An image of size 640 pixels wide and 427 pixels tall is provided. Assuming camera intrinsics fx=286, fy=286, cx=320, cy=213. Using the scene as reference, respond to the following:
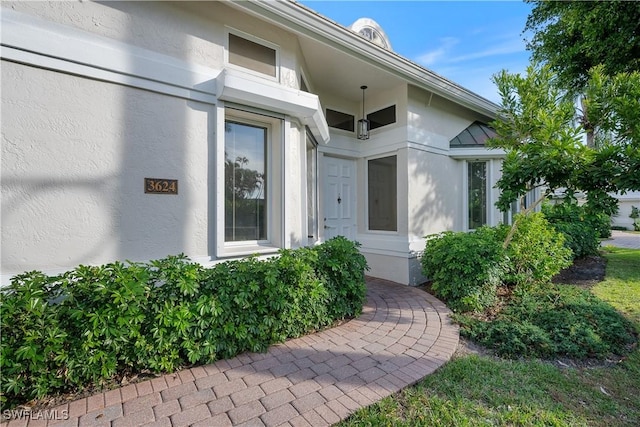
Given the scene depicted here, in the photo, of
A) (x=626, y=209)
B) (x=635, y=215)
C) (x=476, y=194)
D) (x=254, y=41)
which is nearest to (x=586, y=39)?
(x=476, y=194)

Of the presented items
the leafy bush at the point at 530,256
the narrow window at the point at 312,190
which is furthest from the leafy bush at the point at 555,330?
the narrow window at the point at 312,190

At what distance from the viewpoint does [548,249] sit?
574 cm

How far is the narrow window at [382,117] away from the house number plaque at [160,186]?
202 inches

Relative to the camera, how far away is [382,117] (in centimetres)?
710

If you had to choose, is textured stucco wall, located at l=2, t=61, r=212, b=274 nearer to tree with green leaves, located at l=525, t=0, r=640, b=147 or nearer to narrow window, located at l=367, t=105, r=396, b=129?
narrow window, located at l=367, t=105, r=396, b=129

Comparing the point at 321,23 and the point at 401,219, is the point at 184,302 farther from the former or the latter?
the point at 401,219

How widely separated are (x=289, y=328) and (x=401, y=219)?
157 inches

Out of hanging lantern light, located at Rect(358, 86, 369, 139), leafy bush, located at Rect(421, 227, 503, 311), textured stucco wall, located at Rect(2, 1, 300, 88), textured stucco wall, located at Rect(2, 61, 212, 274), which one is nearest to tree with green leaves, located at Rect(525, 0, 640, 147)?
leafy bush, located at Rect(421, 227, 503, 311)

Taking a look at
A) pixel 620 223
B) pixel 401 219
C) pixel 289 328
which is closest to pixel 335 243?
pixel 289 328

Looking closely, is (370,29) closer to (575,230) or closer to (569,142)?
(569,142)

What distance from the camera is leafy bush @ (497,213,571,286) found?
18.0 ft

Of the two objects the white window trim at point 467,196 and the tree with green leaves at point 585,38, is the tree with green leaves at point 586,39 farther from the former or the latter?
the white window trim at point 467,196

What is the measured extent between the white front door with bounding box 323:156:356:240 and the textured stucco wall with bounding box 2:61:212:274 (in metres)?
3.52

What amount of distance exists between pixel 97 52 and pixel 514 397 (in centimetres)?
562
